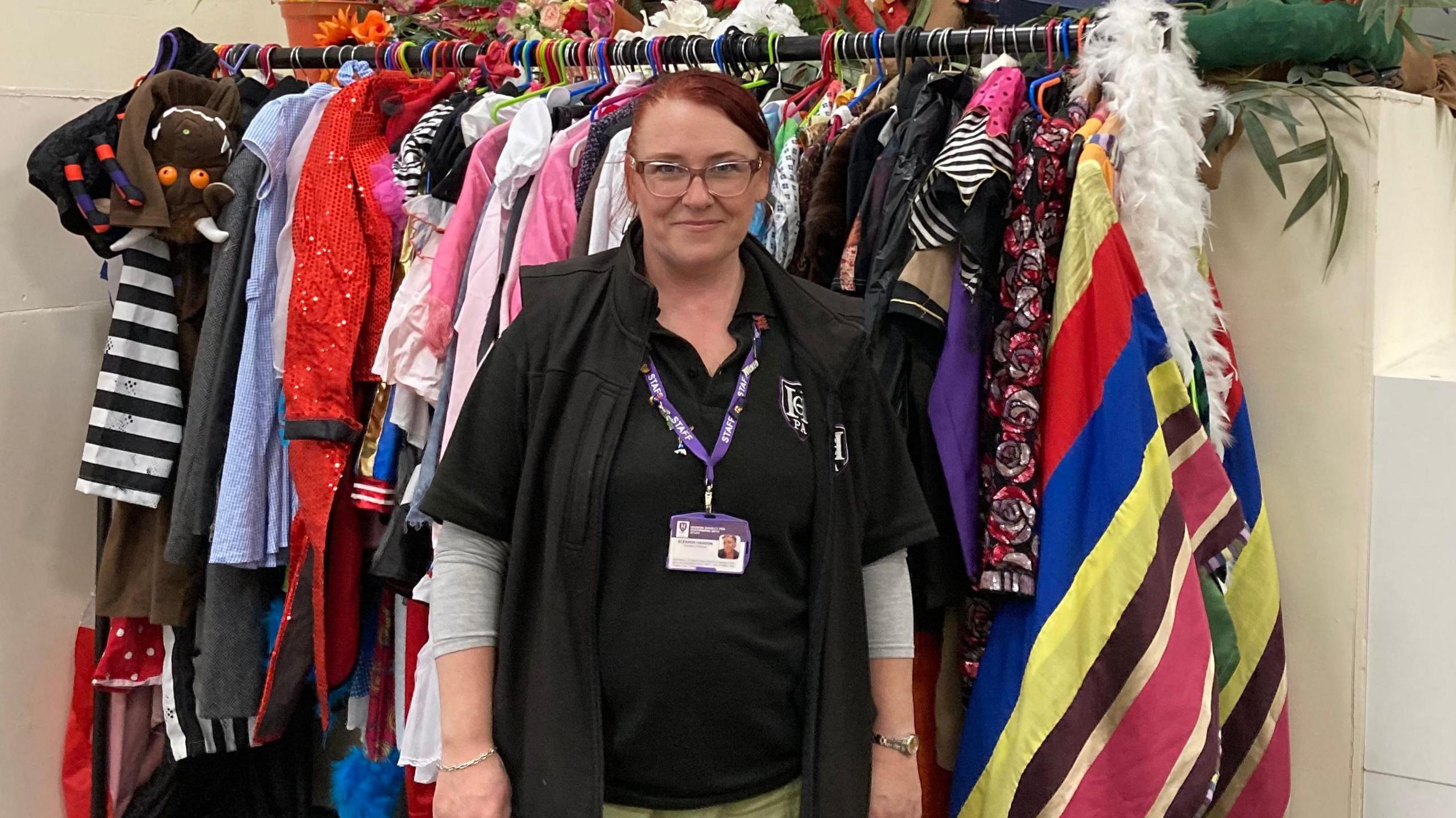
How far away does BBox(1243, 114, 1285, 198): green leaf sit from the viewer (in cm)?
160

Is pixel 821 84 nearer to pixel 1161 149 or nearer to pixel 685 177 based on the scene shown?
pixel 1161 149

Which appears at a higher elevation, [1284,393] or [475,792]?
[1284,393]

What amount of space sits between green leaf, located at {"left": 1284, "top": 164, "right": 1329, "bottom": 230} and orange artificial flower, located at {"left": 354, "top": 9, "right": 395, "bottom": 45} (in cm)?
168

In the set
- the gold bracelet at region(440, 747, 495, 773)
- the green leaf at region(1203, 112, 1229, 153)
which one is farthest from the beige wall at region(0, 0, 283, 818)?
the green leaf at region(1203, 112, 1229, 153)

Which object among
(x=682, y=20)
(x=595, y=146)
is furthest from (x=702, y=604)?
(x=682, y=20)

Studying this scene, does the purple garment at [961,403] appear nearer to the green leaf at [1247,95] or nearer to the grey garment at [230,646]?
the green leaf at [1247,95]

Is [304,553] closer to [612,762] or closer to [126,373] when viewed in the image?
[126,373]

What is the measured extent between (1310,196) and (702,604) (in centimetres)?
101

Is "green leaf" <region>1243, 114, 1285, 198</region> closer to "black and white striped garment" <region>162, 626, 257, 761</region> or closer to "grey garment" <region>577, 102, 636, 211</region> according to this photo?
"grey garment" <region>577, 102, 636, 211</region>

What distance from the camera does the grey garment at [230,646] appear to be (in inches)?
81.9

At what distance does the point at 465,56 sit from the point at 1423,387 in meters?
1.59

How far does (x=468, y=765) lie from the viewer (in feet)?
4.30

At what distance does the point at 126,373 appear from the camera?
203 cm

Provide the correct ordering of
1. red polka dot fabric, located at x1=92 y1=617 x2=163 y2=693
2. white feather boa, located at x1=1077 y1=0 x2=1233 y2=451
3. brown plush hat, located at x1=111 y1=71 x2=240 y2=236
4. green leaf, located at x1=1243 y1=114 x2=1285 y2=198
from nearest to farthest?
white feather boa, located at x1=1077 y1=0 x2=1233 y2=451, green leaf, located at x1=1243 y1=114 x2=1285 y2=198, brown plush hat, located at x1=111 y1=71 x2=240 y2=236, red polka dot fabric, located at x1=92 y1=617 x2=163 y2=693
